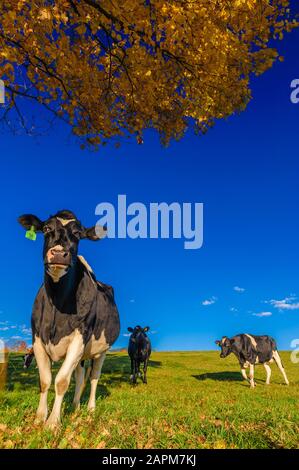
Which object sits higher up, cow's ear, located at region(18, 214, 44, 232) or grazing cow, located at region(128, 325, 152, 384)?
cow's ear, located at region(18, 214, 44, 232)

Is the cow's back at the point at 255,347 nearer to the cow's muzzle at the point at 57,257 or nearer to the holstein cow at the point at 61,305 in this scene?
the holstein cow at the point at 61,305

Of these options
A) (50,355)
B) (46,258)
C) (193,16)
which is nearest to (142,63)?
(193,16)

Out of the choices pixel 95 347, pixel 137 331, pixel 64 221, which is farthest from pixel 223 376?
pixel 64 221

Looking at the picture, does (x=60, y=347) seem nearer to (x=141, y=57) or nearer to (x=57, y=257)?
(x=57, y=257)

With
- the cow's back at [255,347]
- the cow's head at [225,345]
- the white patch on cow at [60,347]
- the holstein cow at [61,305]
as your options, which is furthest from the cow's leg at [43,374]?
the cow's head at [225,345]

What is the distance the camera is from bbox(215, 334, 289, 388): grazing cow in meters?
18.7

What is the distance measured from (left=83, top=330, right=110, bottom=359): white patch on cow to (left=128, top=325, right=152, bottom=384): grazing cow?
7844 mm

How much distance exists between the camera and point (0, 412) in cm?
609

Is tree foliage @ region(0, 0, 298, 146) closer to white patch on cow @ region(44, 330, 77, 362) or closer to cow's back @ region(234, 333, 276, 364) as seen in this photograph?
white patch on cow @ region(44, 330, 77, 362)

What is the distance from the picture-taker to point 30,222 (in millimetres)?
6113

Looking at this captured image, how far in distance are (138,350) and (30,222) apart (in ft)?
36.5

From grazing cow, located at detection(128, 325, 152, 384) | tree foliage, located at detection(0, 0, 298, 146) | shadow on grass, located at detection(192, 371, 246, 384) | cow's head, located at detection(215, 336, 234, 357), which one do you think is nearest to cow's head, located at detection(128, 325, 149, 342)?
grazing cow, located at detection(128, 325, 152, 384)

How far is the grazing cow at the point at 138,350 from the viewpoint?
15.6 meters
